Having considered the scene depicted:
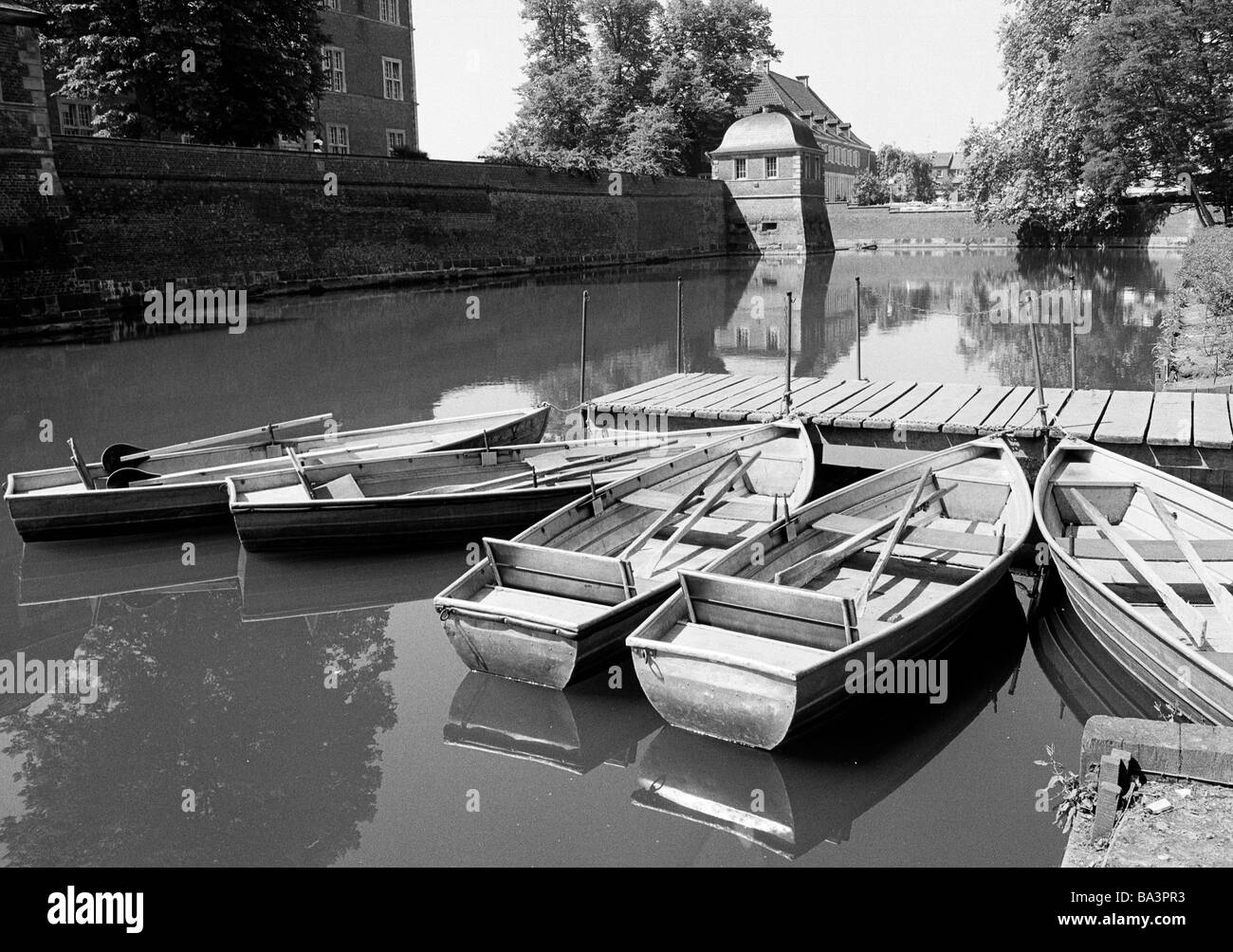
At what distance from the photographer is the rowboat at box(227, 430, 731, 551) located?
7918 mm

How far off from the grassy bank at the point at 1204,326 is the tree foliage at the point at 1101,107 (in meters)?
16.2

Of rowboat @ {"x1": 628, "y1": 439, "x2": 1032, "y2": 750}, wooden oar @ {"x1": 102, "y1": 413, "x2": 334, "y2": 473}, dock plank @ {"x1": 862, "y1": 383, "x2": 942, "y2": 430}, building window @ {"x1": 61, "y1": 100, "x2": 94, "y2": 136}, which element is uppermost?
building window @ {"x1": 61, "y1": 100, "x2": 94, "y2": 136}

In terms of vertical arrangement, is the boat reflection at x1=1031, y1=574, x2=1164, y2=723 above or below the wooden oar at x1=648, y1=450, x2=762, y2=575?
below

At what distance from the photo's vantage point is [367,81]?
121ft

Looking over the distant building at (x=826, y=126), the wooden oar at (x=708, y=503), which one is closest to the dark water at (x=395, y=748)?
the wooden oar at (x=708, y=503)

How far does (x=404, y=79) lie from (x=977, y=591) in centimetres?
3725

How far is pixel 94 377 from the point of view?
1538 cm

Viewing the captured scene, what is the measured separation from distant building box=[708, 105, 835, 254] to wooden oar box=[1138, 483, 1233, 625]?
42.7m

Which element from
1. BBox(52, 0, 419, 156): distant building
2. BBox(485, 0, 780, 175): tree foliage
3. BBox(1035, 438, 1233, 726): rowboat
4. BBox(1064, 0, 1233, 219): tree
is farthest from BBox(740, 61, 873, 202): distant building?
BBox(1035, 438, 1233, 726): rowboat

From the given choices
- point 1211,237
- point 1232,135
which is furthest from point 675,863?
point 1232,135

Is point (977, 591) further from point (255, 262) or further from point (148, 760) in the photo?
point (255, 262)

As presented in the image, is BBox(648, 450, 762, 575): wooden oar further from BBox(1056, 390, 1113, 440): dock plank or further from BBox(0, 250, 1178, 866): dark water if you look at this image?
BBox(1056, 390, 1113, 440): dock plank

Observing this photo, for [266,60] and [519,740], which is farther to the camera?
[266,60]
